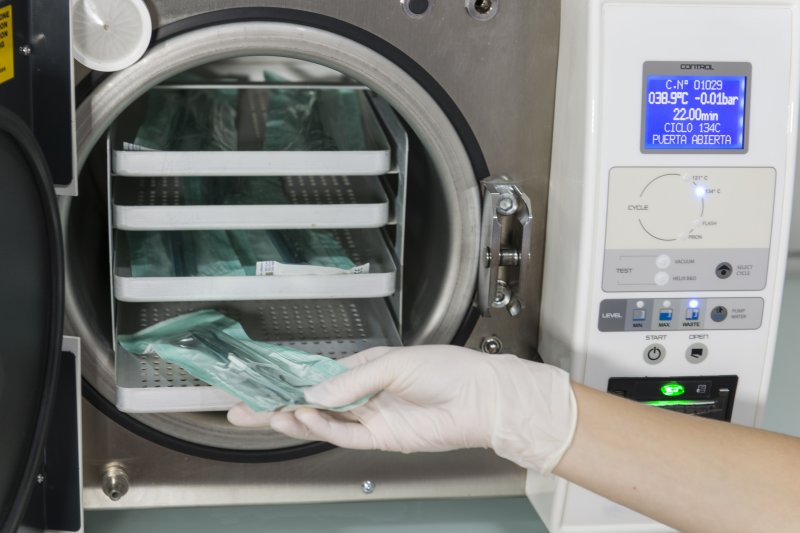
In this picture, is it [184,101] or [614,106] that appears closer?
[614,106]

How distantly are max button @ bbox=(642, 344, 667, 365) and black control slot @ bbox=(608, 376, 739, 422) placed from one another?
30mm

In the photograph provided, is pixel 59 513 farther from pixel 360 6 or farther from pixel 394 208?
pixel 360 6

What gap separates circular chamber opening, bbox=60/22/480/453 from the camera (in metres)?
1.26

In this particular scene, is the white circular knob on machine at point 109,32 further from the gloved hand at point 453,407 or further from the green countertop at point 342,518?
the green countertop at point 342,518

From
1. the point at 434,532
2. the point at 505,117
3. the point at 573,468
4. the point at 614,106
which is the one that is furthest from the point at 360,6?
the point at 434,532

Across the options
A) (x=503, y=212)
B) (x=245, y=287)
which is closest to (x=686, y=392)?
(x=503, y=212)

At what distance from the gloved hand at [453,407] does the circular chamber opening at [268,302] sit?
0.18 m

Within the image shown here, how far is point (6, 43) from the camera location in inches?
45.6

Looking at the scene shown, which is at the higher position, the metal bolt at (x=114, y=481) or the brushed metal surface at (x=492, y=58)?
the brushed metal surface at (x=492, y=58)

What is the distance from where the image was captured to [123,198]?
1.59 metres

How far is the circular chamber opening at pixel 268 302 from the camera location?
4.13ft

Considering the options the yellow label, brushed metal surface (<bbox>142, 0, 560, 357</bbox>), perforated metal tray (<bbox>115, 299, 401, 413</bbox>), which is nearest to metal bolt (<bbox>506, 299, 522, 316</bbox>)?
brushed metal surface (<bbox>142, 0, 560, 357</bbox>)

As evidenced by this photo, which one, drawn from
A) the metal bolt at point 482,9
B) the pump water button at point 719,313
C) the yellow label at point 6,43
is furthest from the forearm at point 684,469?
the yellow label at point 6,43

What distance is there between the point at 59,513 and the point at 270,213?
521mm
